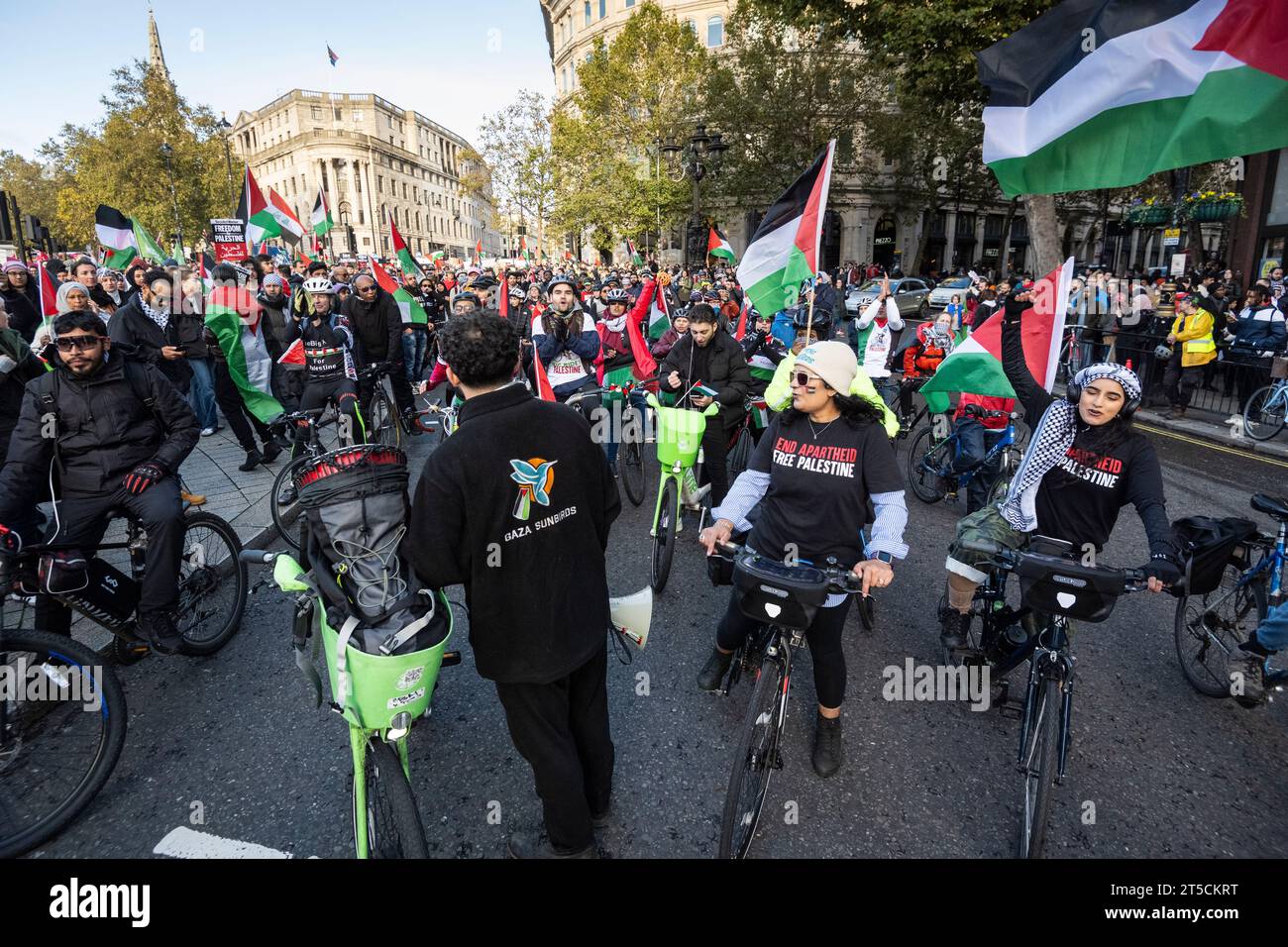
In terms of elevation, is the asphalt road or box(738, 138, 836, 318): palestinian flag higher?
box(738, 138, 836, 318): palestinian flag

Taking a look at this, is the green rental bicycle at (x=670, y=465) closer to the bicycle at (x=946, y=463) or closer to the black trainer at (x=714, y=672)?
the black trainer at (x=714, y=672)

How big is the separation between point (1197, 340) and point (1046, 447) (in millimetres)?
9363

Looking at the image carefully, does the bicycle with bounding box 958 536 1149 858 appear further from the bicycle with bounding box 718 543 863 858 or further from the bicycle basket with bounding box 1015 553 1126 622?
the bicycle with bounding box 718 543 863 858

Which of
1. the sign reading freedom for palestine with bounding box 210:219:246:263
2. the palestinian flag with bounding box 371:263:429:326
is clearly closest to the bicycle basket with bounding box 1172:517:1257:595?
the palestinian flag with bounding box 371:263:429:326

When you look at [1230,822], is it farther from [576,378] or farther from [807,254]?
[576,378]

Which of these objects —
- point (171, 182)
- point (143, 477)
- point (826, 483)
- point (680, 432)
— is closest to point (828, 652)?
point (826, 483)

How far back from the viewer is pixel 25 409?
3.66 m

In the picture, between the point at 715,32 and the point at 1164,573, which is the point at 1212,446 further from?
the point at 715,32

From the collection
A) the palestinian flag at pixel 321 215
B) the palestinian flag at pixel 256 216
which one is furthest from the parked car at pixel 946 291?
the palestinian flag at pixel 256 216

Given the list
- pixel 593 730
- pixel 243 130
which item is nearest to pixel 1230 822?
pixel 593 730

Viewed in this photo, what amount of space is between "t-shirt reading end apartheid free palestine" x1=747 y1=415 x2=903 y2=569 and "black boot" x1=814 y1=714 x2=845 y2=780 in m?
0.76

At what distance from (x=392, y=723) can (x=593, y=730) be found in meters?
0.77

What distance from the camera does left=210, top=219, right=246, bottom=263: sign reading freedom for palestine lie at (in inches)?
609

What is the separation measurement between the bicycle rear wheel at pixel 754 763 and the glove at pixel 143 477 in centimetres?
335
